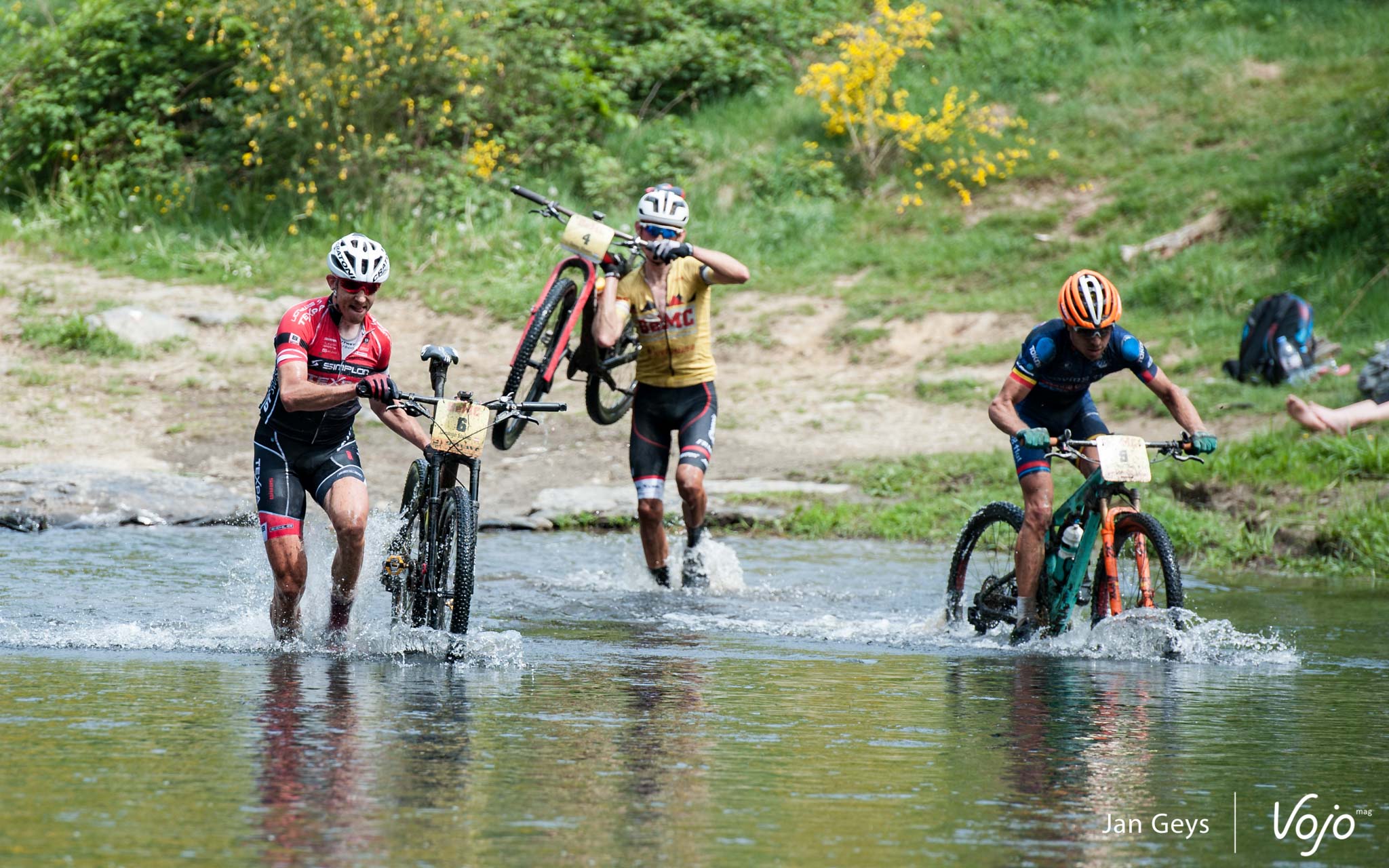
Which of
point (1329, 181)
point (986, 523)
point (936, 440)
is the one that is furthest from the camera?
point (1329, 181)

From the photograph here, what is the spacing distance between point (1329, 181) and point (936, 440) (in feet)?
21.2

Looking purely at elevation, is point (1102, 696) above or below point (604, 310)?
below

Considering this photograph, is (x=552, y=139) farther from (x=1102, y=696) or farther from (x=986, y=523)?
(x=1102, y=696)

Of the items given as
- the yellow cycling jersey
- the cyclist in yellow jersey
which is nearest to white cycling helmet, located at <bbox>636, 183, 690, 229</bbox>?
the cyclist in yellow jersey

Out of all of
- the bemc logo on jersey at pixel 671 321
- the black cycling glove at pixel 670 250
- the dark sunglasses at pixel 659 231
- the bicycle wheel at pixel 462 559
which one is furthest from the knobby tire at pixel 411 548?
the dark sunglasses at pixel 659 231

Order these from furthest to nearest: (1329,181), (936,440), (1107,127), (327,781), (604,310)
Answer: (1107,127) < (1329,181) < (936,440) < (604,310) < (327,781)

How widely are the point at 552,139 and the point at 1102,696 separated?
16.9 meters

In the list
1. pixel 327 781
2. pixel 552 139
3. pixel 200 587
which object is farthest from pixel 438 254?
pixel 327 781

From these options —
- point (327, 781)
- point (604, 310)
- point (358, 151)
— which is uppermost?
point (358, 151)

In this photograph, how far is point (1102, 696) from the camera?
7.50 m

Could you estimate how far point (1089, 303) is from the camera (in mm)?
8602

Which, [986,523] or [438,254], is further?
[438,254]

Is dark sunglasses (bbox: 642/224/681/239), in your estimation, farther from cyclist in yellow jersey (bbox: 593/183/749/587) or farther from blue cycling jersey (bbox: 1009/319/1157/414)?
blue cycling jersey (bbox: 1009/319/1157/414)

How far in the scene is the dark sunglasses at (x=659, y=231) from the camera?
35.1 feet
